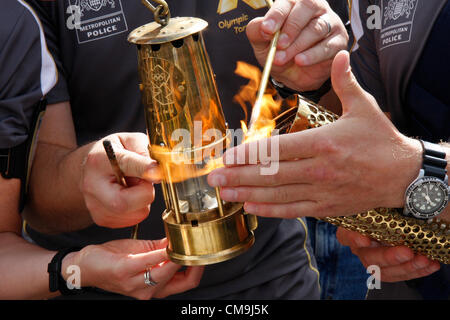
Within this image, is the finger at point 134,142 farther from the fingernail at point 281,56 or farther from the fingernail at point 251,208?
the fingernail at point 281,56

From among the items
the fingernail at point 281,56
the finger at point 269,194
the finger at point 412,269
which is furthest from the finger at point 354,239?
the fingernail at point 281,56

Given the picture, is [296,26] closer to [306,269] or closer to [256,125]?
[256,125]

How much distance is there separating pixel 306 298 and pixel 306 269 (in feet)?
0.42

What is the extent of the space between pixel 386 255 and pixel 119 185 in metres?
0.93

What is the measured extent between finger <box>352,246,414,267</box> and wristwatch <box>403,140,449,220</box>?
8.3 inches

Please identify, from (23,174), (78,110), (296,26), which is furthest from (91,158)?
(296,26)

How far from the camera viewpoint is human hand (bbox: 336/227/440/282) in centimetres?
163

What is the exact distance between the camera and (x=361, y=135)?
4.41 ft

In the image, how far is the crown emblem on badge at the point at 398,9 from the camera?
1817 millimetres

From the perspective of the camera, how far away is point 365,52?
2031 millimetres

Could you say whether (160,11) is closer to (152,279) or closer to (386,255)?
(152,279)

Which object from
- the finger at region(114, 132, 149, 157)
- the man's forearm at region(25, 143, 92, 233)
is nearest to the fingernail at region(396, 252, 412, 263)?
the finger at region(114, 132, 149, 157)

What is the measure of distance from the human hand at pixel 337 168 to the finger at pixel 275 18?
29 cm

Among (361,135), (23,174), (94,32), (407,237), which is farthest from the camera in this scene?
(94,32)
